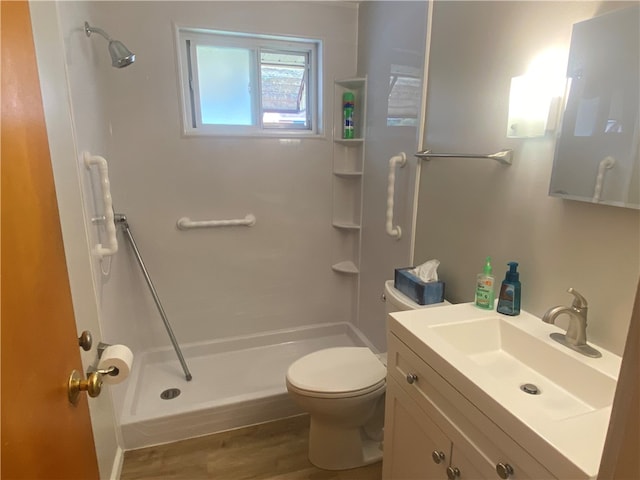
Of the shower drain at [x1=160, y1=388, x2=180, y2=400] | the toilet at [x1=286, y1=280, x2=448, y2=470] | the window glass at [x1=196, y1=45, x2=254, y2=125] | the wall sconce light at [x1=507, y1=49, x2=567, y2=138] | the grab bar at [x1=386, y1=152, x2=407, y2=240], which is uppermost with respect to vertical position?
the window glass at [x1=196, y1=45, x2=254, y2=125]

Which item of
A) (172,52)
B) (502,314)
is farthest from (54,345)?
(172,52)

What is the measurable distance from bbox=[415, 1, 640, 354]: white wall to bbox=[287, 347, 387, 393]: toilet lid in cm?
46

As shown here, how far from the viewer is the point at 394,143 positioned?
2.05m

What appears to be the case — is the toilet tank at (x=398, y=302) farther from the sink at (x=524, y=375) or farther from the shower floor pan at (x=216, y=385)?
the shower floor pan at (x=216, y=385)

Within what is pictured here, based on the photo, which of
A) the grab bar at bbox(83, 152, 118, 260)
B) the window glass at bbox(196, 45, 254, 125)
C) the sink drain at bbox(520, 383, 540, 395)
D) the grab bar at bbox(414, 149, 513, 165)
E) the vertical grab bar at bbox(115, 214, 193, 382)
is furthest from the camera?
the window glass at bbox(196, 45, 254, 125)

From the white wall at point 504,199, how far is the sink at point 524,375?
0.38ft

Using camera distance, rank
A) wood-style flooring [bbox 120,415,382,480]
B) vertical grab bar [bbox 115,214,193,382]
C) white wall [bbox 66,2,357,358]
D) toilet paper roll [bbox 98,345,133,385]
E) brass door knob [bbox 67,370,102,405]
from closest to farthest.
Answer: brass door knob [bbox 67,370,102,405], toilet paper roll [bbox 98,345,133,385], wood-style flooring [bbox 120,415,382,480], white wall [bbox 66,2,357,358], vertical grab bar [bbox 115,214,193,382]

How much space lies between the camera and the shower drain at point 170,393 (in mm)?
2133

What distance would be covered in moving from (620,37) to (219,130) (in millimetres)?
1891

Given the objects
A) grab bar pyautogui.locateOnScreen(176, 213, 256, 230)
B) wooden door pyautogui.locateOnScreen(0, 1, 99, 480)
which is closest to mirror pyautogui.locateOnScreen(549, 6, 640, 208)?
wooden door pyautogui.locateOnScreen(0, 1, 99, 480)

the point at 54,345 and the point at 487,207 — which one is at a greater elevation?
the point at 487,207

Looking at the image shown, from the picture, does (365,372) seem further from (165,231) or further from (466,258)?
(165,231)

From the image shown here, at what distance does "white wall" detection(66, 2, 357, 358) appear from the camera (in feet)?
6.78

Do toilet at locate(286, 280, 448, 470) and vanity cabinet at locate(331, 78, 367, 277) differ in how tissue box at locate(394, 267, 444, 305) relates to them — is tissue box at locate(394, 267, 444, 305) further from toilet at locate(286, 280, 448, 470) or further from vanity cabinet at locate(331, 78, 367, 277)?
vanity cabinet at locate(331, 78, 367, 277)
